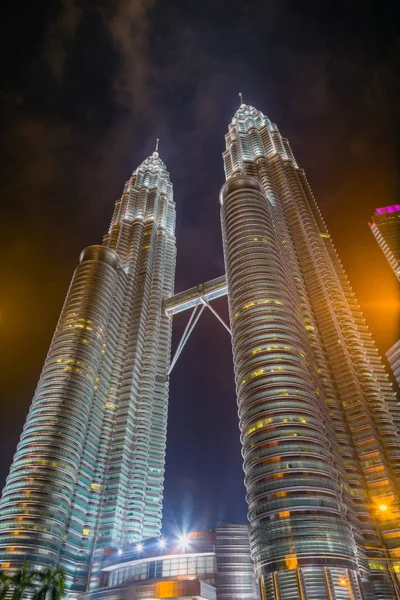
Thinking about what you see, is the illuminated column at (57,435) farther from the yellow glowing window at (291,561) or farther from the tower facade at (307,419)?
the yellow glowing window at (291,561)

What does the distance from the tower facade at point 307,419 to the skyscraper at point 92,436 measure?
5324 cm

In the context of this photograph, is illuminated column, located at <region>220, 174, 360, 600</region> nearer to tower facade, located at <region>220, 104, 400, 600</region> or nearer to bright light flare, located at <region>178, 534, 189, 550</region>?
tower facade, located at <region>220, 104, 400, 600</region>

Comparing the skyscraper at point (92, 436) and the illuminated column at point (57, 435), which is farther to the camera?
the skyscraper at point (92, 436)

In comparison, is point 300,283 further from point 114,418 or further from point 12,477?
point 12,477

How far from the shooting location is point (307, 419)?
98.8m

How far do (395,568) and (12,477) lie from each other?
96.2 m

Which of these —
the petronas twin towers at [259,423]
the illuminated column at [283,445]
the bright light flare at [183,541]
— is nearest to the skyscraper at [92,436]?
the petronas twin towers at [259,423]

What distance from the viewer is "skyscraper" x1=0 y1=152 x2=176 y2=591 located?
116562 millimetres

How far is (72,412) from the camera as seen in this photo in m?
135

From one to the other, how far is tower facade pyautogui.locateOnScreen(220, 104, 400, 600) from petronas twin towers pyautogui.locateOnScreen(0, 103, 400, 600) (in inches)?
13.7

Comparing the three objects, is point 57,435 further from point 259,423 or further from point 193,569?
point 259,423

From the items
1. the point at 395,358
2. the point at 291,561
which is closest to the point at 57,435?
the point at 291,561

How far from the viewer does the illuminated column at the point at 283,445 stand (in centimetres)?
8075

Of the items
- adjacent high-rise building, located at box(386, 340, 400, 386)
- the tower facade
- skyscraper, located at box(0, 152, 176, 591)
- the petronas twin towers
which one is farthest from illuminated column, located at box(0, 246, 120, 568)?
adjacent high-rise building, located at box(386, 340, 400, 386)
